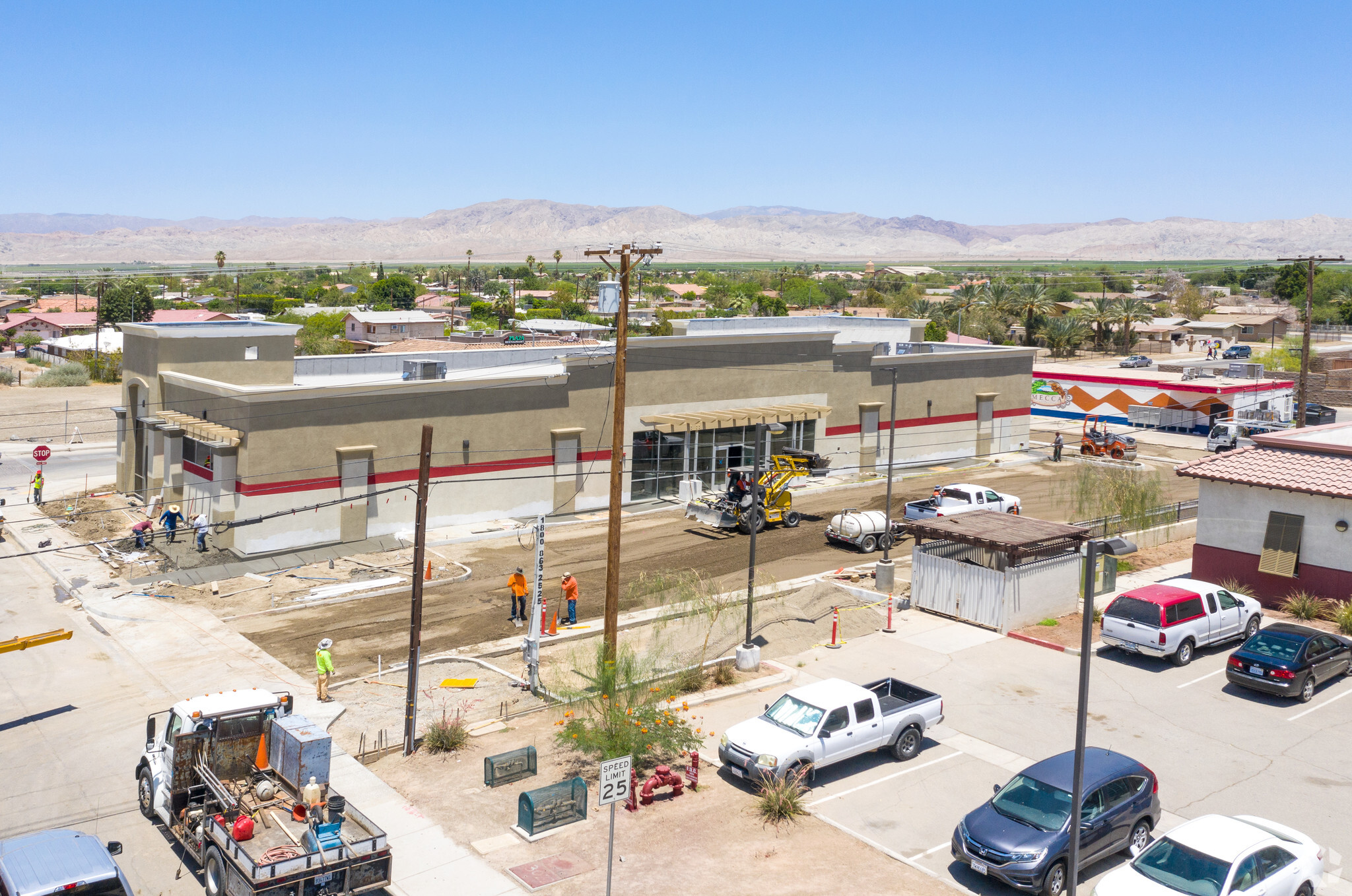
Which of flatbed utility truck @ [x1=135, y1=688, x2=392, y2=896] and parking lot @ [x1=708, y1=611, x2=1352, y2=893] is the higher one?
flatbed utility truck @ [x1=135, y1=688, x2=392, y2=896]

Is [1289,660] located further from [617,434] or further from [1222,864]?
[617,434]

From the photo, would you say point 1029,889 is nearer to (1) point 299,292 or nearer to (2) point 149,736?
(2) point 149,736

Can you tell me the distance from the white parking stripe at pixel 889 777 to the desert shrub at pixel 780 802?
0.48 m

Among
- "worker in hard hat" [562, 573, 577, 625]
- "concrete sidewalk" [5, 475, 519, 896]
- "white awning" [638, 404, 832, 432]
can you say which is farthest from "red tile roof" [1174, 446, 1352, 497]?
"concrete sidewalk" [5, 475, 519, 896]

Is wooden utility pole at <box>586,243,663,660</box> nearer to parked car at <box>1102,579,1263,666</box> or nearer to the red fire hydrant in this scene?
the red fire hydrant

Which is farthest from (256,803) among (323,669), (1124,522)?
(1124,522)

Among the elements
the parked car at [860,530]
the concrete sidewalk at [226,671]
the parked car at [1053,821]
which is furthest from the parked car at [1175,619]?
the concrete sidewalk at [226,671]

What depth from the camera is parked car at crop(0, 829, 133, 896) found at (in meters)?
12.7

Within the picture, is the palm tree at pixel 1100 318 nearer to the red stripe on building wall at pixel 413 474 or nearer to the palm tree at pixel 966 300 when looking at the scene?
the palm tree at pixel 966 300

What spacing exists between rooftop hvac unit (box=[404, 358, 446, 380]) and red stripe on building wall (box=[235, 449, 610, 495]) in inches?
169

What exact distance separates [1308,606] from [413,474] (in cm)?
2741

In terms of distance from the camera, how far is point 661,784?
18.6 meters

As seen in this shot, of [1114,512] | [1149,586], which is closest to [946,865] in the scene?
[1149,586]

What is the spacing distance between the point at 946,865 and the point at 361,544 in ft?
80.8
